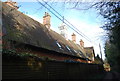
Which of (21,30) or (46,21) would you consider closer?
(21,30)

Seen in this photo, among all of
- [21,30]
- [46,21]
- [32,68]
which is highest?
[46,21]

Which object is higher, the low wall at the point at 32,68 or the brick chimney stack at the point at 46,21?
the brick chimney stack at the point at 46,21

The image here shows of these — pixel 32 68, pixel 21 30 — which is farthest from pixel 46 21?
pixel 32 68

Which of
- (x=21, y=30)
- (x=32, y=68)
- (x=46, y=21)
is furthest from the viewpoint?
(x=46, y=21)

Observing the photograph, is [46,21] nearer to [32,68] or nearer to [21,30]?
[21,30]

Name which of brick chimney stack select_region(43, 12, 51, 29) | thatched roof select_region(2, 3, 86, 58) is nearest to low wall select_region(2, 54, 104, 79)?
thatched roof select_region(2, 3, 86, 58)

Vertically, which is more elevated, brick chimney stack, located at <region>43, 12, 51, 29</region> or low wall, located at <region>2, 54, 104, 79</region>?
brick chimney stack, located at <region>43, 12, 51, 29</region>

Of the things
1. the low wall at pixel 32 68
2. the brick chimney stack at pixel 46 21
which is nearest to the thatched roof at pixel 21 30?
the low wall at pixel 32 68

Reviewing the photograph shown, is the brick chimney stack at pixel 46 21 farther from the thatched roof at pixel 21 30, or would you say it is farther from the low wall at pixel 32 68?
the low wall at pixel 32 68

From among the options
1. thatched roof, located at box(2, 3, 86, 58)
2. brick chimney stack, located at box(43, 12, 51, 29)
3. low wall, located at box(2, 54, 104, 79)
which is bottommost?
low wall, located at box(2, 54, 104, 79)

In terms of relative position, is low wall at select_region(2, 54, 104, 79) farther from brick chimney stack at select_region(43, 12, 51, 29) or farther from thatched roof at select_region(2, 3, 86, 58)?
brick chimney stack at select_region(43, 12, 51, 29)

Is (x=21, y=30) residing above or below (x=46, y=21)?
below

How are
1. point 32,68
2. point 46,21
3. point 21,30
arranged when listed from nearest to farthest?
point 32,68 < point 21,30 < point 46,21

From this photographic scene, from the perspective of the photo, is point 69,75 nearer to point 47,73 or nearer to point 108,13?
point 47,73
